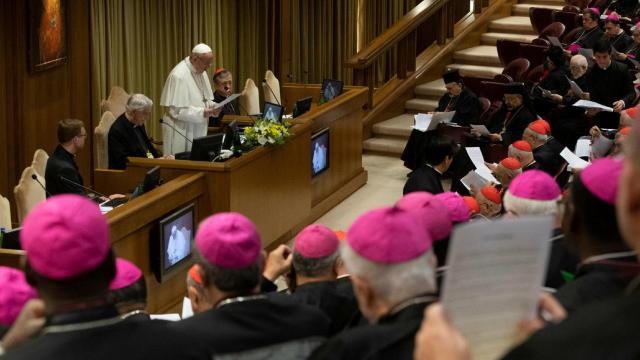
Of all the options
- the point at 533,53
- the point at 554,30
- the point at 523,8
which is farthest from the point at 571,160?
the point at 523,8

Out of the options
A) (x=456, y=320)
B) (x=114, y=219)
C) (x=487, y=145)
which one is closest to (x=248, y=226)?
(x=456, y=320)

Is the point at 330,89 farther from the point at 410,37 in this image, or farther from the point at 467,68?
the point at 467,68

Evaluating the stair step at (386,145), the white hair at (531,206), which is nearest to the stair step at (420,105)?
the stair step at (386,145)

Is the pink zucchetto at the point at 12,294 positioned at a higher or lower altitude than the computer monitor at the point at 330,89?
higher

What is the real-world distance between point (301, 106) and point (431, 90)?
154 inches

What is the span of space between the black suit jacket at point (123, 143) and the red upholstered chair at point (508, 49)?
6.18 m

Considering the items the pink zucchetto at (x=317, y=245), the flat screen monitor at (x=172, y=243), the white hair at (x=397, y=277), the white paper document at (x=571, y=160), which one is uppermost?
the white hair at (x=397, y=277)

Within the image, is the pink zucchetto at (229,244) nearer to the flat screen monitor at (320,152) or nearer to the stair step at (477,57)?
Answer: the flat screen monitor at (320,152)

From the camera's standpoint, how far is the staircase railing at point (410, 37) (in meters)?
12.9

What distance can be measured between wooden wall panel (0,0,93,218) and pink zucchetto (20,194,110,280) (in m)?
7.76

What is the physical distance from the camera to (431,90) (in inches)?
556

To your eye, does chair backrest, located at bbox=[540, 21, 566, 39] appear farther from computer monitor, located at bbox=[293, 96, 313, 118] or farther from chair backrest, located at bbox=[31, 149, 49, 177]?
chair backrest, located at bbox=[31, 149, 49, 177]

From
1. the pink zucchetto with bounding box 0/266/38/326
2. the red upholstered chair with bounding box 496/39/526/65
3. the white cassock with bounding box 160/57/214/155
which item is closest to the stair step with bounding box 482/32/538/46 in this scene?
the red upholstered chair with bounding box 496/39/526/65

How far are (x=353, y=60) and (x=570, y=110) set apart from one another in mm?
2812
